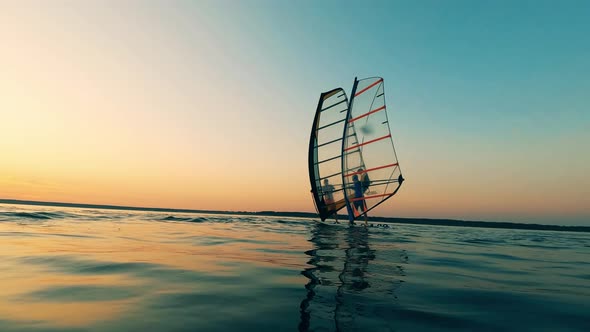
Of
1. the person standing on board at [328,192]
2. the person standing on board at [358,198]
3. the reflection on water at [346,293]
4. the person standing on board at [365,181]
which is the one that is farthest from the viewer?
the person standing on board at [328,192]

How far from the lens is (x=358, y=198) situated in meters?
25.1

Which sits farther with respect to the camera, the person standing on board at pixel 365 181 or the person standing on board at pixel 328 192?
the person standing on board at pixel 328 192

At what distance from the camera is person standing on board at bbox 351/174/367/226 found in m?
24.8

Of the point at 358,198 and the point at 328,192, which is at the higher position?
the point at 328,192

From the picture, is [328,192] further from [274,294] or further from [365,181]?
[274,294]

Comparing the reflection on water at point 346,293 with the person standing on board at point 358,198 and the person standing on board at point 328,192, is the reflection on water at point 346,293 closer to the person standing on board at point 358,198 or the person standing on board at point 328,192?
the person standing on board at point 358,198

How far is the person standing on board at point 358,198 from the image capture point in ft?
81.4

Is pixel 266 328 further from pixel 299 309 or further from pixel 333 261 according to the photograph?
pixel 333 261

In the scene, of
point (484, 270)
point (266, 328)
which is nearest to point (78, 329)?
point (266, 328)

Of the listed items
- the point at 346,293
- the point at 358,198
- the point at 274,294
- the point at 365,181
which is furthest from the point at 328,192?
the point at 274,294

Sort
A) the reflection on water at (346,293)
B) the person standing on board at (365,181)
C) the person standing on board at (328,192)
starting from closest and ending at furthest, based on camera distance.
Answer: the reflection on water at (346,293) → the person standing on board at (365,181) → the person standing on board at (328,192)

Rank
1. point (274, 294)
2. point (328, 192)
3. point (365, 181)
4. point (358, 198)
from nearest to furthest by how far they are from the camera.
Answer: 1. point (274, 294)
2. point (365, 181)
3. point (358, 198)
4. point (328, 192)

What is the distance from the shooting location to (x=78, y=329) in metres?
3.27

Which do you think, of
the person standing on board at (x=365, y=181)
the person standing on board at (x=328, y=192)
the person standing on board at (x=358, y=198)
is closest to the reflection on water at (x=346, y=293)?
the person standing on board at (x=365, y=181)
